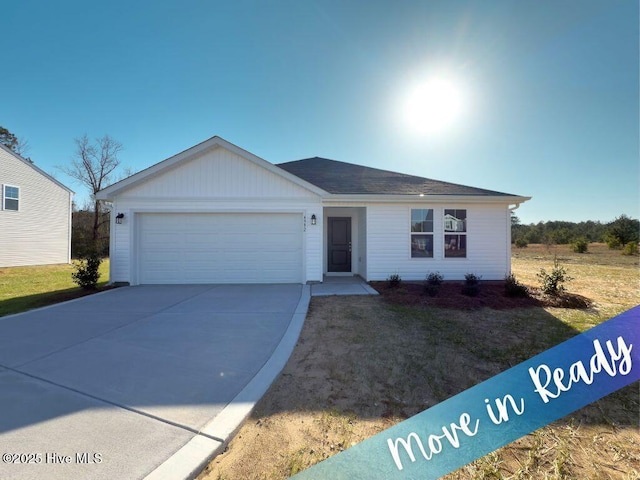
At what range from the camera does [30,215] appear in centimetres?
1512

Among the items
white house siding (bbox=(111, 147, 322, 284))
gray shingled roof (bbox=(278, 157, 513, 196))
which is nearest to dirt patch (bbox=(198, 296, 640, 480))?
white house siding (bbox=(111, 147, 322, 284))

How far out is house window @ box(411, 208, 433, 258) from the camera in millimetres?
9047

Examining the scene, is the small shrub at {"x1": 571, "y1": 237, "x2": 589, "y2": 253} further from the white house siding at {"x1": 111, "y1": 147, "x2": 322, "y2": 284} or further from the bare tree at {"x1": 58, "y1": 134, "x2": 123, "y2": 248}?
the bare tree at {"x1": 58, "y1": 134, "x2": 123, "y2": 248}

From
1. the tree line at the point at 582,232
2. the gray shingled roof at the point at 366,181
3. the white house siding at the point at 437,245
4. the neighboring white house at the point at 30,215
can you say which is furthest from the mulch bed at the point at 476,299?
the tree line at the point at 582,232

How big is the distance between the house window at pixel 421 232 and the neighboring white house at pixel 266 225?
34 mm

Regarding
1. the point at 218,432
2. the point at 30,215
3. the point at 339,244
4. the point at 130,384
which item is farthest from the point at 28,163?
the point at 218,432

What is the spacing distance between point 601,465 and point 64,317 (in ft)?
26.0

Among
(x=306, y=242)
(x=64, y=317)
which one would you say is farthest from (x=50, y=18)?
(x=306, y=242)

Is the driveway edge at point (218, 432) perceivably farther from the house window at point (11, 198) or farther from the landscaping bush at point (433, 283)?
the house window at point (11, 198)

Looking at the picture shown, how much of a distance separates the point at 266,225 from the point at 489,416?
7528mm

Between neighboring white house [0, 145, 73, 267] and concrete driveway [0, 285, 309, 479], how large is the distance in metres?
13.6

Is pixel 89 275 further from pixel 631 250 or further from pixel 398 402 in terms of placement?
pixel 631 250

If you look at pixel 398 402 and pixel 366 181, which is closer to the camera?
pixel 398 402

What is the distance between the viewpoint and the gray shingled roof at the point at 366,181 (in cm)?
902
